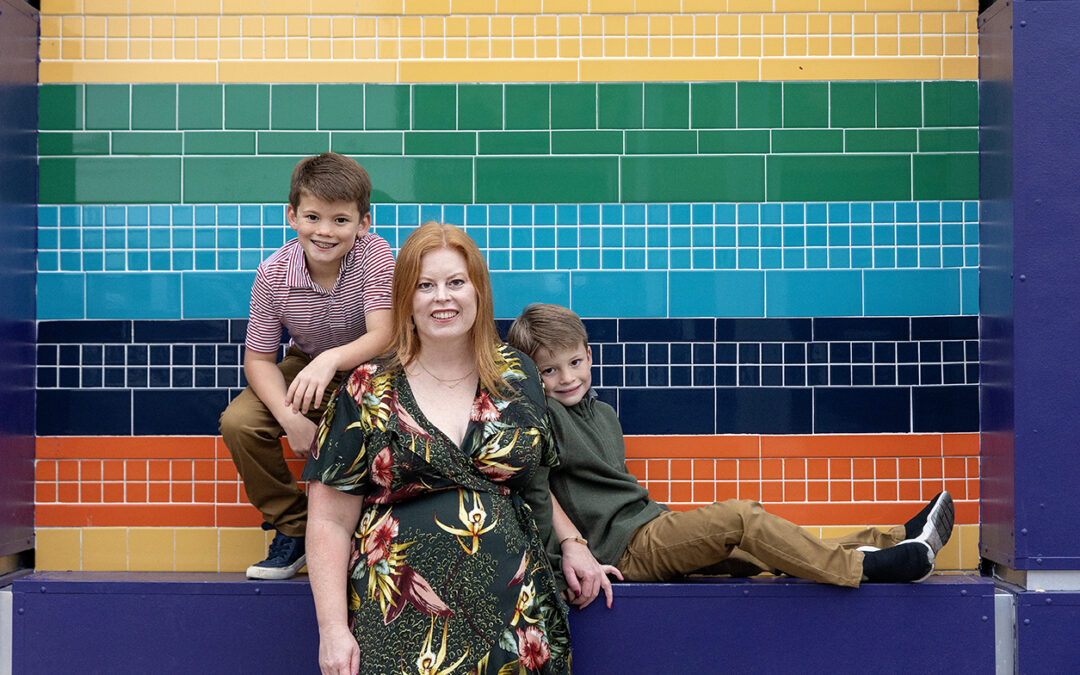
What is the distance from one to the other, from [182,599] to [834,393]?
7.85ft

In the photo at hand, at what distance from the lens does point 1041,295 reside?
3156mm

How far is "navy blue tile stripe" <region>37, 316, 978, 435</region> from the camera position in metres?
3.42

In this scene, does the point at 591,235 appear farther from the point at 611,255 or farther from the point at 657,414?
the point at 657,414

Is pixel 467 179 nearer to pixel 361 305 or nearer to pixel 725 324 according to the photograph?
pixel 361 305

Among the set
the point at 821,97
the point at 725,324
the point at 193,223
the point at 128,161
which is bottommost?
the point at 725,324

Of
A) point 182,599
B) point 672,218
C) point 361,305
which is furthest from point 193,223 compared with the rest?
point 672,218

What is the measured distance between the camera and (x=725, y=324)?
11.2ft

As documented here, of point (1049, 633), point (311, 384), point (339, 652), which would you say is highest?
point (311, 384)

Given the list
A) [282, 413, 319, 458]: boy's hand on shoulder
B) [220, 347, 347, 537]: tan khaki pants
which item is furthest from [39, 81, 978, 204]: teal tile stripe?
[282, 413, 319, 458]: boy's hand on shoulder

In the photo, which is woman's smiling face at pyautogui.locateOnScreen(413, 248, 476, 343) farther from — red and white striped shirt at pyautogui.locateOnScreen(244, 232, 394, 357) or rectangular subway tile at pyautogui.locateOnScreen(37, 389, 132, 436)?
rectangular subway tile at pyautogui.locateOnScreen(37, 389, 132, 436)

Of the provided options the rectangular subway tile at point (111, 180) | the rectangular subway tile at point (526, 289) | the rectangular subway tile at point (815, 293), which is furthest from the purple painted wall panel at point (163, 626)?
the rectangular subway tile at point (815, 293)

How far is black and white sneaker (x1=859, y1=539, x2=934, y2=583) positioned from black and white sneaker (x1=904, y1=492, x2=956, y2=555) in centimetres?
5

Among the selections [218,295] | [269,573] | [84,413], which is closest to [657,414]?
[269,573]

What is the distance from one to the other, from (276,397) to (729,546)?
1521 mm
